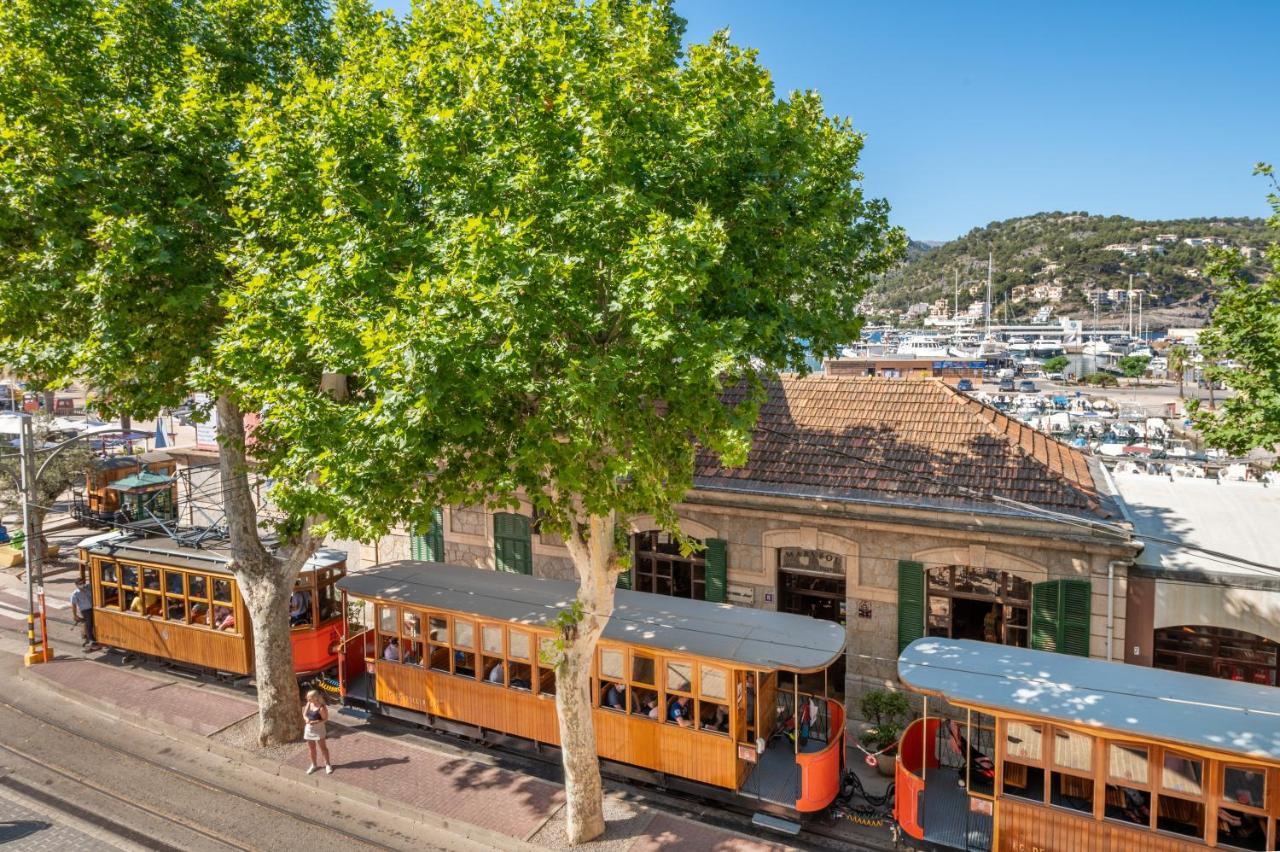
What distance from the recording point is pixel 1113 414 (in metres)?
64.1

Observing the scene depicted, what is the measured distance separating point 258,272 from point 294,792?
913 cm

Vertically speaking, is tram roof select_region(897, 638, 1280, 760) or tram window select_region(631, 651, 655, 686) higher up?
tram roof select_region(897, 638, 1280, 760)

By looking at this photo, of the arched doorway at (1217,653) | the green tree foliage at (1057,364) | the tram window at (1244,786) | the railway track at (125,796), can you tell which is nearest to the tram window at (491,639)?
the railway track at (125,796)

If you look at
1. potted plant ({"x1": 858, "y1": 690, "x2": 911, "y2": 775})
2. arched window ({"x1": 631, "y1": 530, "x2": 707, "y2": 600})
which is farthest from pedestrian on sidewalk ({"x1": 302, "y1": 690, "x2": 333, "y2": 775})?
potted plant ({"x1": 858, "y1": 690, "x2": 911, "y2": 775})

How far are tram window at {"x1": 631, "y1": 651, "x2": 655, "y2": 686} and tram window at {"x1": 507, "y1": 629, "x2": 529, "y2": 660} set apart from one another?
216 centimetres

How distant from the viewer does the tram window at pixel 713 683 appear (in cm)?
1223

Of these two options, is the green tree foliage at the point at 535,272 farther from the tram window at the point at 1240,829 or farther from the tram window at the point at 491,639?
the tram window at the point at 1240,829

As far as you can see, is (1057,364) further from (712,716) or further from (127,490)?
(712,716)

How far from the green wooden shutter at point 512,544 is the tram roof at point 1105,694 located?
378 inches

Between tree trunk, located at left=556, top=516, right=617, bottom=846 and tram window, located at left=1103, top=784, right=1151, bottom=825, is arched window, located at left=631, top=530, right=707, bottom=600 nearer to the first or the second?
tree trunk, located at left=556, top=516, right=617, bottom=846

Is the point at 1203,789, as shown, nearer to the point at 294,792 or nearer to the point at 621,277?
the point at 621,277

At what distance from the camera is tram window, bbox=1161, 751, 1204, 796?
955 centimetres

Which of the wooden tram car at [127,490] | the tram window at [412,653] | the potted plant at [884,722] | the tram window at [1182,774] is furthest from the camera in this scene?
the wooden tram car at [127,490]

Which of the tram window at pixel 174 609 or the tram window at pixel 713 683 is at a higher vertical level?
the tram window at pixel 713 683
